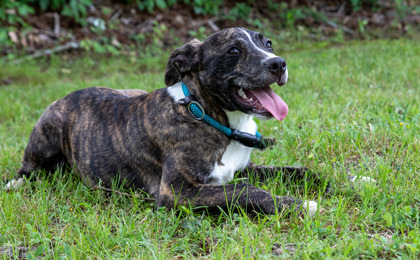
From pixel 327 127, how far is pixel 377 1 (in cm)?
958

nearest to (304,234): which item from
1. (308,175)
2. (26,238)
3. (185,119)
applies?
(308,175)

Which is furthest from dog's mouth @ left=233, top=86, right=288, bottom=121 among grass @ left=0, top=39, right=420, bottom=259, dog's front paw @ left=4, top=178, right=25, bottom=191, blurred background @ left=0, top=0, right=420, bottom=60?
blurred background @ left=0, top=0, right=420, bottom=60

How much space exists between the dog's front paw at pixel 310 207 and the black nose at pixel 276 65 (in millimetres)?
968

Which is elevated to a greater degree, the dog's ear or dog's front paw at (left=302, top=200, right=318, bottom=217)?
the dog's ear

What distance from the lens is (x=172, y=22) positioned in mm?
11867

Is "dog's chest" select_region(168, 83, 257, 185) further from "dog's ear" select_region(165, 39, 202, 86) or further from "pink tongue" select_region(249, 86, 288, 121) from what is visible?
"pink tongue" select_region(249, 86, 288, 121)

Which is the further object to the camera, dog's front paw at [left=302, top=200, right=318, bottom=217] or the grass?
dog's front paw at [left=302, top=200, right=318, bottom=217]

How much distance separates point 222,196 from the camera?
10.2 feet

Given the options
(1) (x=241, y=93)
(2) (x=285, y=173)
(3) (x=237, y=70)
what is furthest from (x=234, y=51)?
(2) (x=285, y=173)

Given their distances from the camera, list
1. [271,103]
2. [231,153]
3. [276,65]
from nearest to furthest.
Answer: [276,65], [271,103], [231,153]

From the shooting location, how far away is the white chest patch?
11.2 ft

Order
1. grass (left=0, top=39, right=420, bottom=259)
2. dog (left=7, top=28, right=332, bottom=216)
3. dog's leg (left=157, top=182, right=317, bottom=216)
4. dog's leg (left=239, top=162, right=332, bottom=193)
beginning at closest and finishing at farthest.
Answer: grass (left=0, top=39, right=420, bottom=259) < dog's leg (left=157, top=182, right=317, bottom=216) < dog (left=7, top=28, right=332, bottom=216) < dog's leg (left=239, top=162, right=332, bottom=193)

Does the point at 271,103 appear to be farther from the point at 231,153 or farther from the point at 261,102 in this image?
the point at 231,153

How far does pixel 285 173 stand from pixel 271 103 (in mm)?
640
